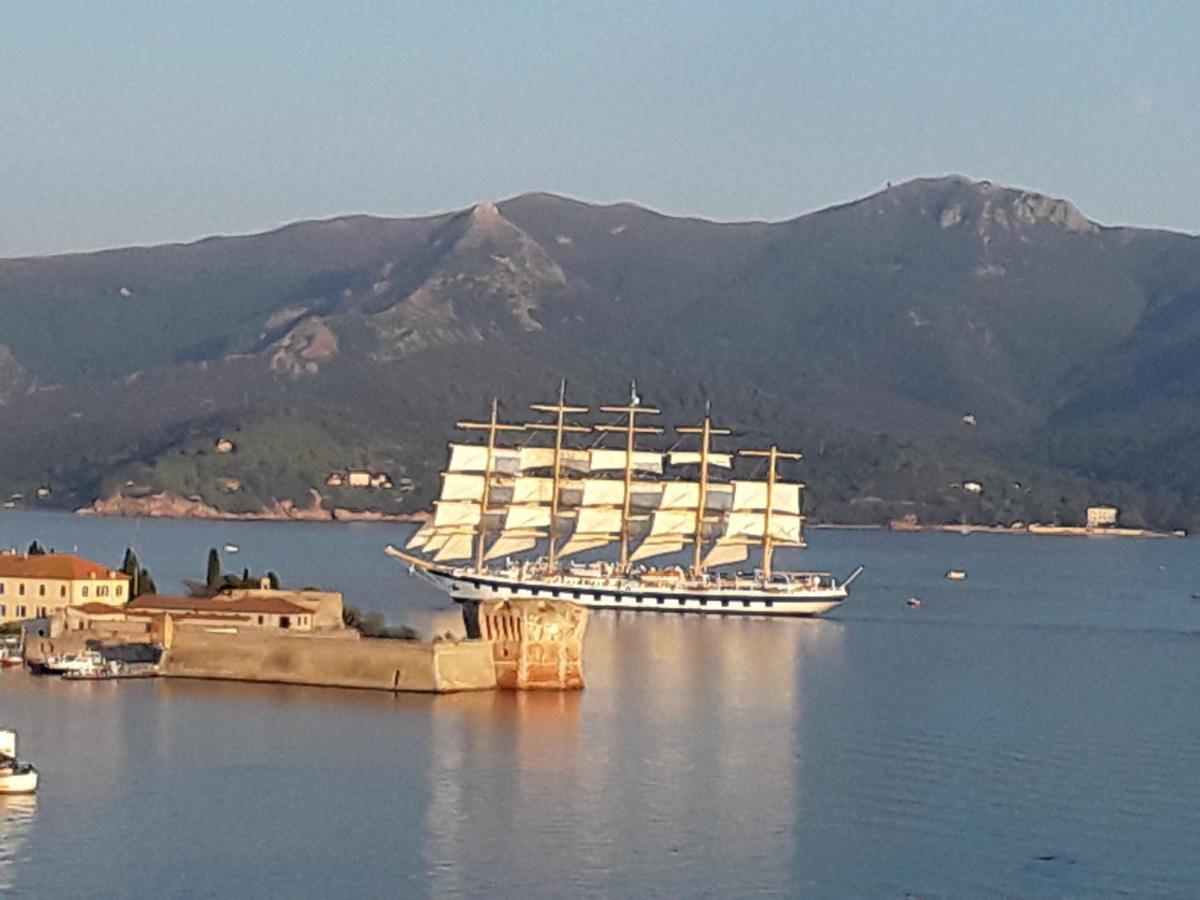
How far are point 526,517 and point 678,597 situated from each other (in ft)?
43.6

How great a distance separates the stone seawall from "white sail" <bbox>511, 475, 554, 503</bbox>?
184ft

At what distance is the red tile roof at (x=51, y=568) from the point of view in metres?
74.4

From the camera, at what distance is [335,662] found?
2596 inches

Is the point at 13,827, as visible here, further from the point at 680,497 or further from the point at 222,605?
the point at 680,497

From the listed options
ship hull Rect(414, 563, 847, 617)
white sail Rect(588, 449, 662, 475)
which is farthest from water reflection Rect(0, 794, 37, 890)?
white sail Rect(588, 449, 662, 475)

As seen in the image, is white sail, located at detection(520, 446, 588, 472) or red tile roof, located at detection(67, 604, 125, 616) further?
white sail, located at detection(520, 446, 588, 472)

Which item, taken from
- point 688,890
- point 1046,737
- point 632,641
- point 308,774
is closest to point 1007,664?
point 632,641

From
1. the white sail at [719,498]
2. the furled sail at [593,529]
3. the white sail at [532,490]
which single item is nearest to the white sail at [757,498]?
the white sail at [719,498]

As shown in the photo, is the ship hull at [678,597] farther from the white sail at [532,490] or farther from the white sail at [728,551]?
the white sail at [532,490]

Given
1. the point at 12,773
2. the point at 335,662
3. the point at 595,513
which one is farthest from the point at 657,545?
the point at 12,773

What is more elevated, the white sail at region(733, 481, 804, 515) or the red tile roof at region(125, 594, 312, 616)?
the white sail at region(733, 481, 804, 515)

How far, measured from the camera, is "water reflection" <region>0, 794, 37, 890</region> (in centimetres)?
4284

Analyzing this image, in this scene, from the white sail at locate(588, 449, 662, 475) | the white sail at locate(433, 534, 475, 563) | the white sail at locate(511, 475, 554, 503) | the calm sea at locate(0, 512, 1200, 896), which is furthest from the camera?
the white sail at locate(588, 449, 662, 475)

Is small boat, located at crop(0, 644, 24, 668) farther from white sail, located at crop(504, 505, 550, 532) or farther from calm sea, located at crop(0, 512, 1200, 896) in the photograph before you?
white sail, located at crop(504, 505, 550, 532)
